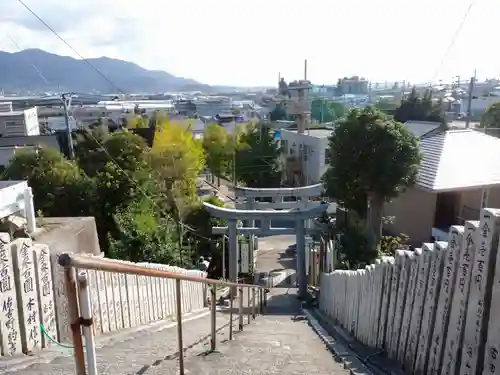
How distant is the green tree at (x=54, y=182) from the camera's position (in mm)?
15039

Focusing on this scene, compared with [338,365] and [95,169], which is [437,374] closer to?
[338,365]

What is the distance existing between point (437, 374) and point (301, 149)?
2705 cm

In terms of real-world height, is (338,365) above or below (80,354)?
below

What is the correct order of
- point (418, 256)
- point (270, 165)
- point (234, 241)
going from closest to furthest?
point (418, 256)
point (234, 241)
point (270, 165)

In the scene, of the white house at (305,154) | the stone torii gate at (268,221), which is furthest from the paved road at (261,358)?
the white house at (305,154)

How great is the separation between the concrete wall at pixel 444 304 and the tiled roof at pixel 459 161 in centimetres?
1055

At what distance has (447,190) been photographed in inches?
582

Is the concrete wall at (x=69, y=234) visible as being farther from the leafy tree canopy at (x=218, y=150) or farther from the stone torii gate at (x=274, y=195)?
the leafy tree canopy at (x=218, y=150)

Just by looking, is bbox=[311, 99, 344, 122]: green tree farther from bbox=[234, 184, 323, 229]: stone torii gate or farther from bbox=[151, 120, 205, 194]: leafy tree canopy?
bbox=[234, 184, 323, 229]: stone torii gate

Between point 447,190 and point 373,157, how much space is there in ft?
11.1

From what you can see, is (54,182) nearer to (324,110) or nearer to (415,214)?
(415,214)

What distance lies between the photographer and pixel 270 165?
29.2 metres

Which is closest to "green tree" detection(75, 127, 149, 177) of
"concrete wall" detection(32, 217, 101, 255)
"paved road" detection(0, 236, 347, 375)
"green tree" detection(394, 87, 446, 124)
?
"concrete wall" detection(32, 217, 101, 255)

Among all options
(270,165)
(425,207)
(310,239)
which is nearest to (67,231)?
(310,239)
